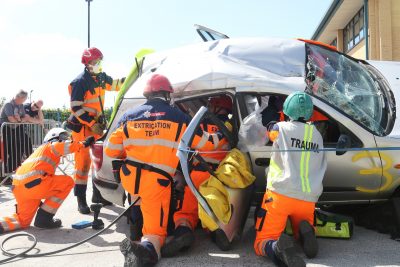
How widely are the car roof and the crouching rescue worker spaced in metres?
0.40

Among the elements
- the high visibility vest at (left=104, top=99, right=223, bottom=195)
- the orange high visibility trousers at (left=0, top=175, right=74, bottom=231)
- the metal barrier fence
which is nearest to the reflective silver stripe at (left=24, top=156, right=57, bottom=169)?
the orange high visibility trousers at (left=0, top=175, right=74, bottom=231)

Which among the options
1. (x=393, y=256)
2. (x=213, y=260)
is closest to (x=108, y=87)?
(x=213, y=260)

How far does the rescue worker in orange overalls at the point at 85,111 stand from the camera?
504cm

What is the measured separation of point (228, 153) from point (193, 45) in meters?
1.49

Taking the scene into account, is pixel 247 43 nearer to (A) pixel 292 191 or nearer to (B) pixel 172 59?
(B) pixel 172 59

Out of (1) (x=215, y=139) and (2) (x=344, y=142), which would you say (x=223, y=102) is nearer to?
(1) (x=215, y=139)

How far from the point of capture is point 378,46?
45.2 feet

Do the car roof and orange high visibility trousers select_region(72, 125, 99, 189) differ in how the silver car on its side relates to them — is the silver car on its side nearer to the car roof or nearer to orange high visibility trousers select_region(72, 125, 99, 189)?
the car roof

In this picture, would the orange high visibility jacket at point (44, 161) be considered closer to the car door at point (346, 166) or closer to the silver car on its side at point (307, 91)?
the silver car on its side at point (307, 91)

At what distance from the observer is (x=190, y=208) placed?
12.4ft

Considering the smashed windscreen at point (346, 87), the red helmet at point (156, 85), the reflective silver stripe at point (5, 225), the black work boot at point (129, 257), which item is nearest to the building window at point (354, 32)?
the smashed windscreen at point (346, 87)

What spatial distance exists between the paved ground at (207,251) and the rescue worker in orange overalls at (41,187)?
6.2 inches

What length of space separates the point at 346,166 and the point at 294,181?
72cm

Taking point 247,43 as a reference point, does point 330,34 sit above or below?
above
